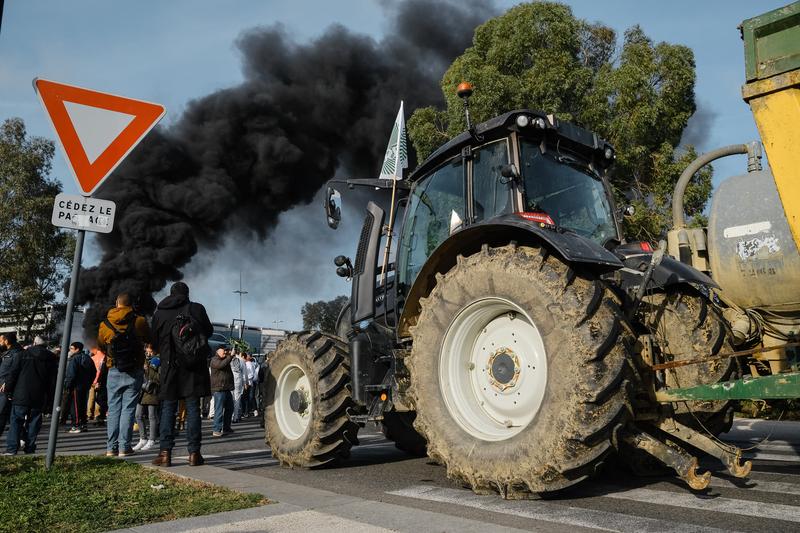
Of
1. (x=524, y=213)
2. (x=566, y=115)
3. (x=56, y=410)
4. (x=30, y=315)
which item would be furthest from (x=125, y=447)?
(x=30, y=315)

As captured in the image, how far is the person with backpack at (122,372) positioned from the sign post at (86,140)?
5.46 feet

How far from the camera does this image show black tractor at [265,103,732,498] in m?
3.58

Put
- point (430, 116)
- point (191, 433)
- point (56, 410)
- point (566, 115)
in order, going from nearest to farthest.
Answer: point (56, 410) < point (191, 433) < point (566, 115) < point (430, 116)

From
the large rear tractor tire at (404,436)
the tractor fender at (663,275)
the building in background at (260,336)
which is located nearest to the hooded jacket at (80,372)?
the large rear tractor tire at (404,436)

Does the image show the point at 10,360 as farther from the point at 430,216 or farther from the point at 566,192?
the point at 566,192

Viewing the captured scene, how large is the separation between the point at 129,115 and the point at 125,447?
3627mm

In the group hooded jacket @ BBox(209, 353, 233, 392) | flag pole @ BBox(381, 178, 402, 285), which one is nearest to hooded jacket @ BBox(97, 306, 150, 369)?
flag pole @ BBox(381, 178, 402, 285)

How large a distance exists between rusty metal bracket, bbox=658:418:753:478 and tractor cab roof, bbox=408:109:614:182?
7.51ft

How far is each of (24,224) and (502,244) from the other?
1118 inches

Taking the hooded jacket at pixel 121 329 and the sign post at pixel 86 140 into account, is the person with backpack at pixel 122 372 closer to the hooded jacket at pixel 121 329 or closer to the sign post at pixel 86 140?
the hooded jacket at pixel 121 329

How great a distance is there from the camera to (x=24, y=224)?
27.4 metres

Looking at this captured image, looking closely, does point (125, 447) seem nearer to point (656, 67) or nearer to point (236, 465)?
point (236, 465)

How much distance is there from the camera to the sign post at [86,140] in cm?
477

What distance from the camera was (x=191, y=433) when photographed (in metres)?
5.64
